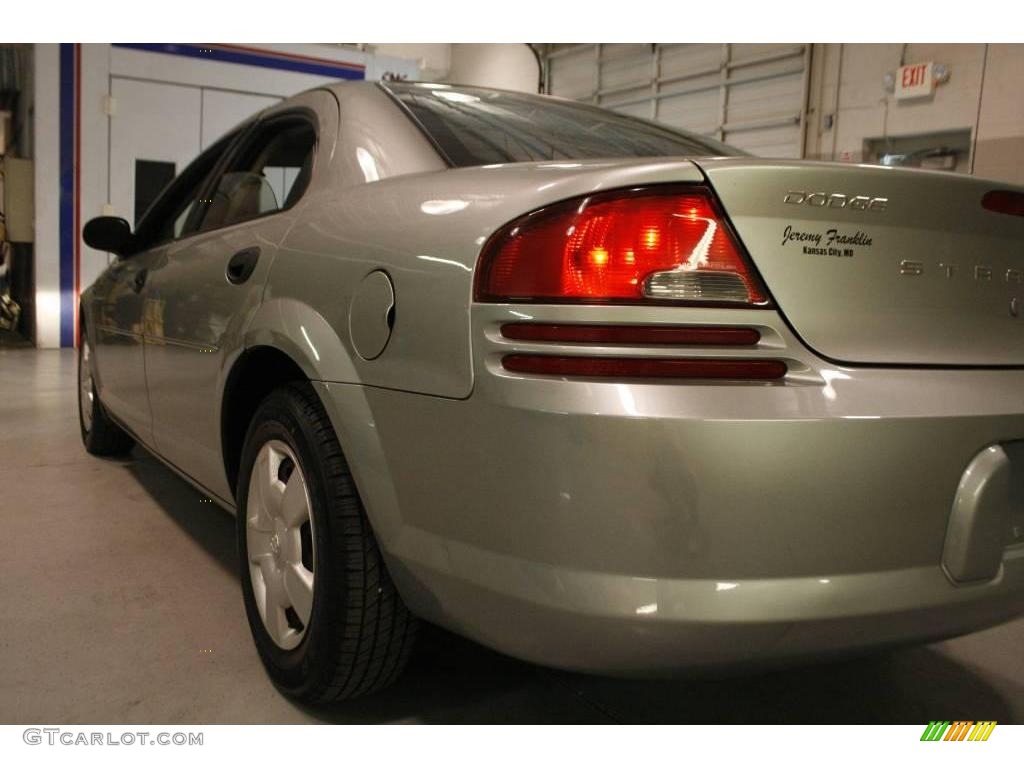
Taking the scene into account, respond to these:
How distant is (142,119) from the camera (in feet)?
27.0

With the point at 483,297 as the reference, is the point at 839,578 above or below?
below

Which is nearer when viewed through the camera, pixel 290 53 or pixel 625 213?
pixel 625 213

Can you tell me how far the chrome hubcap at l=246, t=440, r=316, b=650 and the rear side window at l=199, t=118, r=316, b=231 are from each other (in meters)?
0.55

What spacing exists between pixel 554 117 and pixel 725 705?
125 cm

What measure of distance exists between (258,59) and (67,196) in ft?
7.49

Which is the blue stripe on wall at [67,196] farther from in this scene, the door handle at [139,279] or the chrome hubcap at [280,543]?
the chrome hubcap at [280,543]

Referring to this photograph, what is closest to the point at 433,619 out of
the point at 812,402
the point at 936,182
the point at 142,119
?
the point at 812,402

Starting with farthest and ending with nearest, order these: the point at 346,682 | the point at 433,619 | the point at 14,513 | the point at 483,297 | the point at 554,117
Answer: the point at 14,513
the point at 554,117
the point at 346,682
the point at 433,619
the point at 483,297

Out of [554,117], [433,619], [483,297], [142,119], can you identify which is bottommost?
[433,619]

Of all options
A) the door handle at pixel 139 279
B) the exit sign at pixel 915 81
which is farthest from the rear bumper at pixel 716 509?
the exit sign at pixel 915 81

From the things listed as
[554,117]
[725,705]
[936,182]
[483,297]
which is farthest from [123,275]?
[936,182]

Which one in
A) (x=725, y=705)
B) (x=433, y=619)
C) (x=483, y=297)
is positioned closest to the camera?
(x=483, y=297)

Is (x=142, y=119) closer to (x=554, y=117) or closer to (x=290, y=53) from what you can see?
(x=290, y=53)

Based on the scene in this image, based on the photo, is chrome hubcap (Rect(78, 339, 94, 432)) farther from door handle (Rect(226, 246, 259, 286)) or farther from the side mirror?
door handle (Rect(226, 246, 259, 286))
